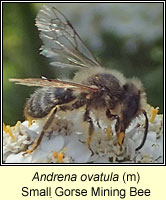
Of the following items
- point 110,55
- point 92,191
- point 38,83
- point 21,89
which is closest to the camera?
point 38,83

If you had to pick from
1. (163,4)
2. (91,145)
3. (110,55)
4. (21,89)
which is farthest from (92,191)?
(163,4)

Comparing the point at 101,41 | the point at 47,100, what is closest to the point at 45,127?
the point at 47,100

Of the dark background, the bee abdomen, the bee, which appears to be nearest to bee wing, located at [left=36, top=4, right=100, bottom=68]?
the bee

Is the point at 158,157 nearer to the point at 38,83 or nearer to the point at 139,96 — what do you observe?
the point at 139,96

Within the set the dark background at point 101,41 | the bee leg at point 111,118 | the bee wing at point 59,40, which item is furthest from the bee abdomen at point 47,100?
the dark background at point 101,41

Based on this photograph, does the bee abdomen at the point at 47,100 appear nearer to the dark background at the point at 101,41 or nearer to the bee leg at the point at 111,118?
the bee leg at the point at 111,118

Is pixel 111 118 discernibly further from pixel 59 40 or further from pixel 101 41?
pixel 101 41
